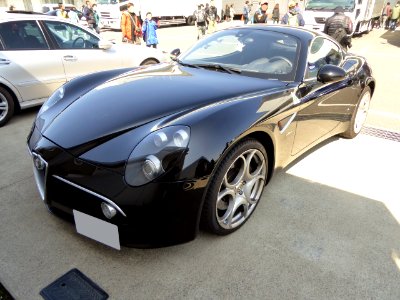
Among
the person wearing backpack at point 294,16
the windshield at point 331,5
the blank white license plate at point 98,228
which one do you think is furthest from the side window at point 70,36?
the windshield at point 331,5

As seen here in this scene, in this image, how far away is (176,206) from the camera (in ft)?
6.10

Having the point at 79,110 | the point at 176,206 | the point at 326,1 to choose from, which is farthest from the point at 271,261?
the point at 326,1

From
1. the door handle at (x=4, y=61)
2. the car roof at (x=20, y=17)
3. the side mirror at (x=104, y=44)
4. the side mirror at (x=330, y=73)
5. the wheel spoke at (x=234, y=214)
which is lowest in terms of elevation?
the wheel spoke at (x=234, y=214)

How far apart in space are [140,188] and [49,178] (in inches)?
24.7

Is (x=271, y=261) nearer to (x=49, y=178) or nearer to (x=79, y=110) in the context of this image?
(x=49, y=178)

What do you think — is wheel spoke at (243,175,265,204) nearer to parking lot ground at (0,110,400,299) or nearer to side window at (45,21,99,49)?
parking lot ground at (0,110,400,299)

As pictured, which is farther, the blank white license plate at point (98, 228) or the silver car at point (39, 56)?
the silver car at point (39, 56)

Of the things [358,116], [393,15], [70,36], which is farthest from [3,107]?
[393,15]

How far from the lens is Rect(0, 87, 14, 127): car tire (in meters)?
4.37

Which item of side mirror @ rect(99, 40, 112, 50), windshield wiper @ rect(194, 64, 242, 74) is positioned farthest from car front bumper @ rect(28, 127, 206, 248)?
side mirror @ rect(99, 40, 112, 50)

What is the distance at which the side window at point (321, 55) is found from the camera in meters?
2.98

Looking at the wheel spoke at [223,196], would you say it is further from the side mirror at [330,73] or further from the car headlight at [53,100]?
the car headlight at [53,100]

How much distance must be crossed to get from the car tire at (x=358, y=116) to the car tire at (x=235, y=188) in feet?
6.39

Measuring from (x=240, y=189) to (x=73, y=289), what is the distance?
1249 mm
